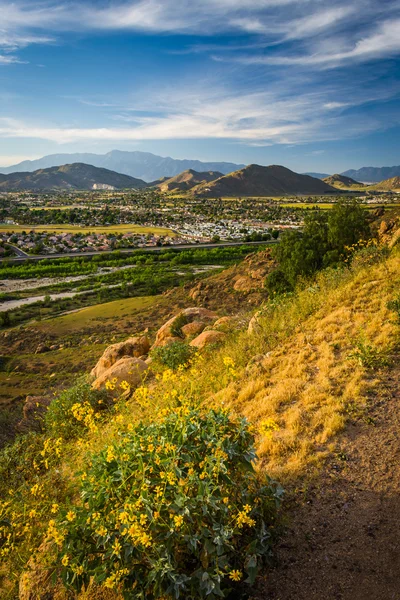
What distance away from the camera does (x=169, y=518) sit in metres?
3.07

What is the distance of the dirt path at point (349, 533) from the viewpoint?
126 inches

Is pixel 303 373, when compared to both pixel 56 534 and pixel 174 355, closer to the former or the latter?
pixel 174 355

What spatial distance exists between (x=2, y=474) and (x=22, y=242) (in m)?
86.1

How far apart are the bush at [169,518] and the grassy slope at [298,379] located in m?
0.56

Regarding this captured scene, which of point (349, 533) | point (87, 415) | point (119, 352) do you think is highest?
point (87, 415)

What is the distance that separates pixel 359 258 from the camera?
1156cm

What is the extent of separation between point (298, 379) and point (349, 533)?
2962 mm

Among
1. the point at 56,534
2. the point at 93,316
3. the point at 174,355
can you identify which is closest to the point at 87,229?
the point at 93,316

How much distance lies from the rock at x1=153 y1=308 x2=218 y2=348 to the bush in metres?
13.2

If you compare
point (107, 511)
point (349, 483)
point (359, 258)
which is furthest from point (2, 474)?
point (359, 258)

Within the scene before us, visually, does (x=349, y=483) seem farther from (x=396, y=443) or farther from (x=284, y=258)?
(x=284, y=258)

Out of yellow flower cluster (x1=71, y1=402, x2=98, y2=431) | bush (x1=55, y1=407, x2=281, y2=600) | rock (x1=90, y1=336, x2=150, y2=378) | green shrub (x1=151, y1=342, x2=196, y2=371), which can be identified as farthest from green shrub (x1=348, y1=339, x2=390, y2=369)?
rock (x1=90, y1=336, x2=150, y2=378)

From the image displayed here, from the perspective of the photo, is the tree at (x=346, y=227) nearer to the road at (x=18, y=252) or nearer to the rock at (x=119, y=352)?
the rock at (x=119, y=352)

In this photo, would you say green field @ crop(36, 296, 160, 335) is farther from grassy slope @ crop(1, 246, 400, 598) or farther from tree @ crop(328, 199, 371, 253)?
grassy slope @ crop(1, 246, 400, 598)
